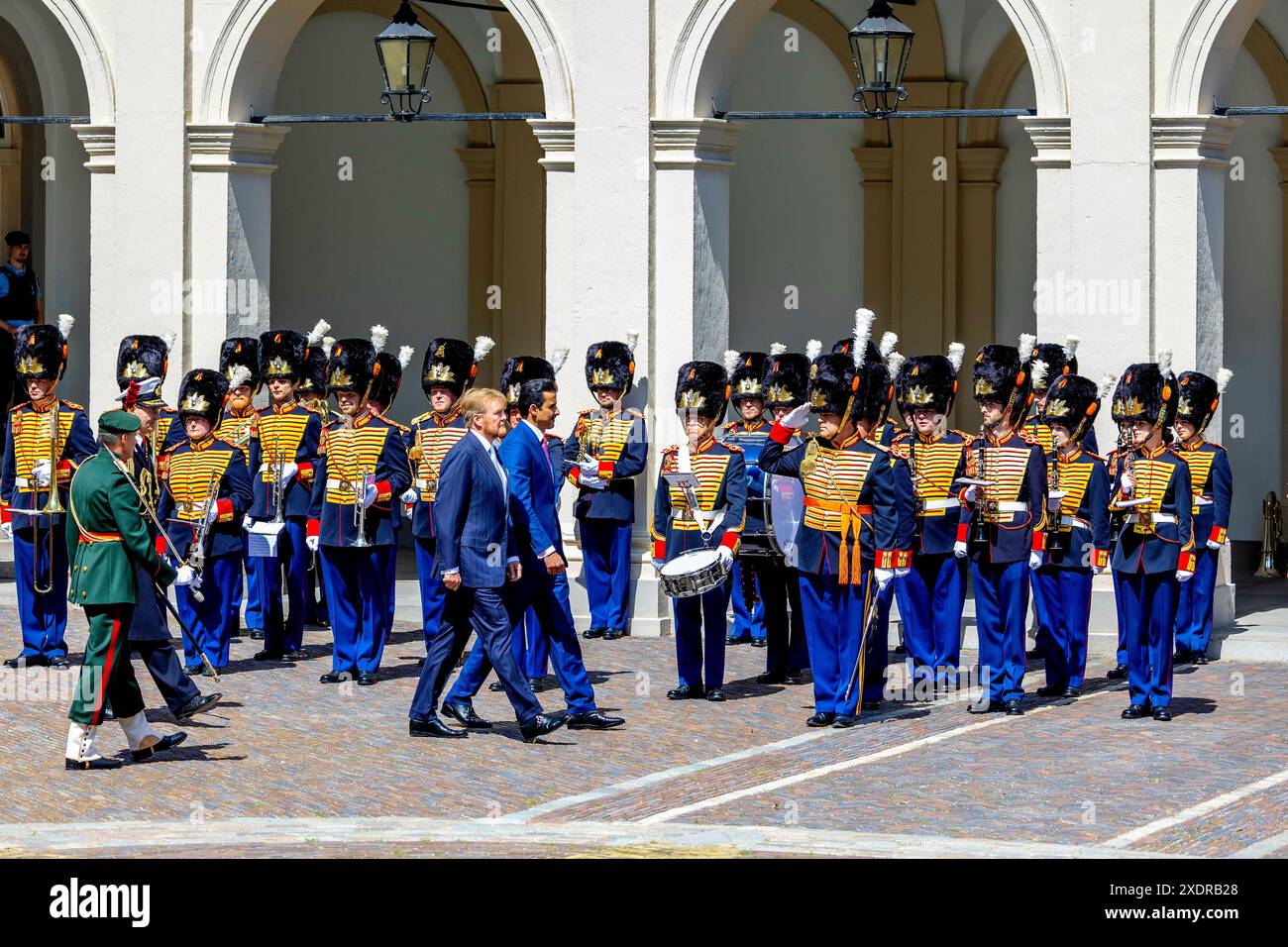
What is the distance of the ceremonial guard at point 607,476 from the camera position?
15.0 meters

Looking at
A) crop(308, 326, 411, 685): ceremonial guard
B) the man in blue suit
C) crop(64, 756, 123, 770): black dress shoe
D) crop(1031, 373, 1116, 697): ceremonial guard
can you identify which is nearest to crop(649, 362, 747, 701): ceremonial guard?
the man in blue suit

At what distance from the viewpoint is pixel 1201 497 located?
13375mm

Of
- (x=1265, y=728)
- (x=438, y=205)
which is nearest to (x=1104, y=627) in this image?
(x=1265, y=728)

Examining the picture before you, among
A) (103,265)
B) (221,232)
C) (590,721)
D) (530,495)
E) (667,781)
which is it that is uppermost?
(221,232)

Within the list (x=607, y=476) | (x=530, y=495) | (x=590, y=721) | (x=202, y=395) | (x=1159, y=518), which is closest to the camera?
(x=530, y=495)

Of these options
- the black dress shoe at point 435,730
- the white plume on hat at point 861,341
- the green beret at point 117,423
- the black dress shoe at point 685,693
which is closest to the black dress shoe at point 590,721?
the black dress shoe at point 435,730

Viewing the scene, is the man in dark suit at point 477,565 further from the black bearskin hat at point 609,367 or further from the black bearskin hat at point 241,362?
the black bearskin hat at point 609,367

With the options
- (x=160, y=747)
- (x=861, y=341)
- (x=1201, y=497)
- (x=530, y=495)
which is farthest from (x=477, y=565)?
(x=1201, y=497)

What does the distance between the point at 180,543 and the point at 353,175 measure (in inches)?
329

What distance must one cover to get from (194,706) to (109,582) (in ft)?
3.07

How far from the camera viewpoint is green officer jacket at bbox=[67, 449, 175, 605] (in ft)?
34.4

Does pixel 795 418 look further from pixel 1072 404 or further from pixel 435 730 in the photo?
pixel 435 730

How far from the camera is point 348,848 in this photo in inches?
342

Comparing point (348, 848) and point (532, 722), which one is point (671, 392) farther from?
point (348, 848)
